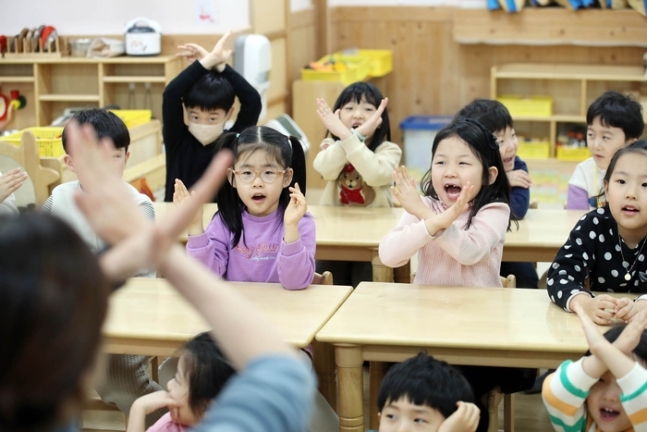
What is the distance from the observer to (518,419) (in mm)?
3096

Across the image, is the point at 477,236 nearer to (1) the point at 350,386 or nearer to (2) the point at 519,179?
(1) the point at 350,386

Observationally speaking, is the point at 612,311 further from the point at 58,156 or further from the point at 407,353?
the point at 58,156

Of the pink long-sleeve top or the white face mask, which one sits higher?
the white face mask

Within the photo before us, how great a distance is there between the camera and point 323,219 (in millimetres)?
3424

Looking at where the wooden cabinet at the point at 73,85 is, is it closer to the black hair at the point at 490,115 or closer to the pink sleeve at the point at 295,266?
the black hair at the point at 490,115

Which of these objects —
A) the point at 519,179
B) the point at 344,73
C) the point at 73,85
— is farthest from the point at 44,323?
the point at 344,73

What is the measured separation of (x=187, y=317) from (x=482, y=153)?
102cm

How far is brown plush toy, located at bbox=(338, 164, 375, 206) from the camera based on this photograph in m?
3.80

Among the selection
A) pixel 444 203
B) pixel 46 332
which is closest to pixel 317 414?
pixel 444 203

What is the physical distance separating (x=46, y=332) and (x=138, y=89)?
5416mm

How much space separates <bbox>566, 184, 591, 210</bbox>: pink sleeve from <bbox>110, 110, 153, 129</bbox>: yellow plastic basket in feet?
8.85

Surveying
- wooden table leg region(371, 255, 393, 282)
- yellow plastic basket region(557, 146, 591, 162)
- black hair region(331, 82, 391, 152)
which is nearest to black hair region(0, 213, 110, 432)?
wooden table leg region(371, 255, 393, 282)

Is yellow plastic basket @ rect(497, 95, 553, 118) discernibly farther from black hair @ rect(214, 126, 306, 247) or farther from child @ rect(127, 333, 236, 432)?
child @ rect(127, 333, 236, 432)

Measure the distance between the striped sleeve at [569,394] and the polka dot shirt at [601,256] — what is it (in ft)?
1.86
